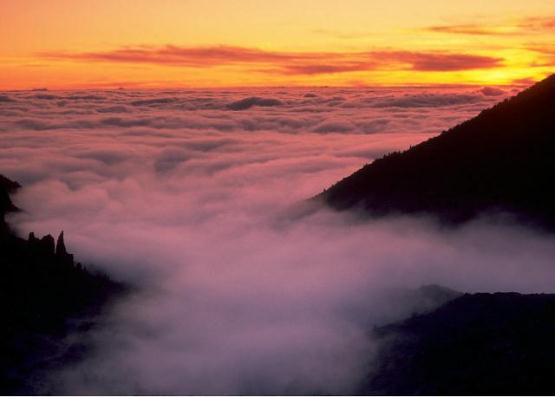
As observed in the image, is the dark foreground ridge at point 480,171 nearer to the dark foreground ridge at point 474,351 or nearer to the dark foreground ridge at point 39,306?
the dark foreground ridge at point 474,351

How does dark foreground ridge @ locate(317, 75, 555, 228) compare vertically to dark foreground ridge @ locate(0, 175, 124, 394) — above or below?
above

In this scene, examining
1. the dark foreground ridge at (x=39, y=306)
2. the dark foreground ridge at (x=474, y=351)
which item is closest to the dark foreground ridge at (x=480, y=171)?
the dark foreground ridge at (x=474, y=351)

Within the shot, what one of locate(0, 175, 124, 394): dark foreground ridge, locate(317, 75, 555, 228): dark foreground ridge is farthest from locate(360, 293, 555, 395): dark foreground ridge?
locate(317, 75, 555, 228): dark foreground ridge

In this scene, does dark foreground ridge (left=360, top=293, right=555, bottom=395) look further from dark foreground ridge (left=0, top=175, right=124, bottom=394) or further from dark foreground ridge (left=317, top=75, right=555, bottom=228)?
dark foreground ridge (left=317, top=75, right=555, bottom=228)

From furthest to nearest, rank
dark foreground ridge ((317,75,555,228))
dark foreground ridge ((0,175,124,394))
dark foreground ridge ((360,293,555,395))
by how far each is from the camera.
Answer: dark foreground ridge ((317,75,555,228)) < dark foreground ridge ((0,175,124,394)) < dark foreground ridge ((360,293,555,395))

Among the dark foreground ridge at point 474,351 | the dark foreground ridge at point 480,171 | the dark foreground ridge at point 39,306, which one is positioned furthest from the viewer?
the dark foreground ridge at point 480,171

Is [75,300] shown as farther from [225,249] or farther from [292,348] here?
[225,249]
